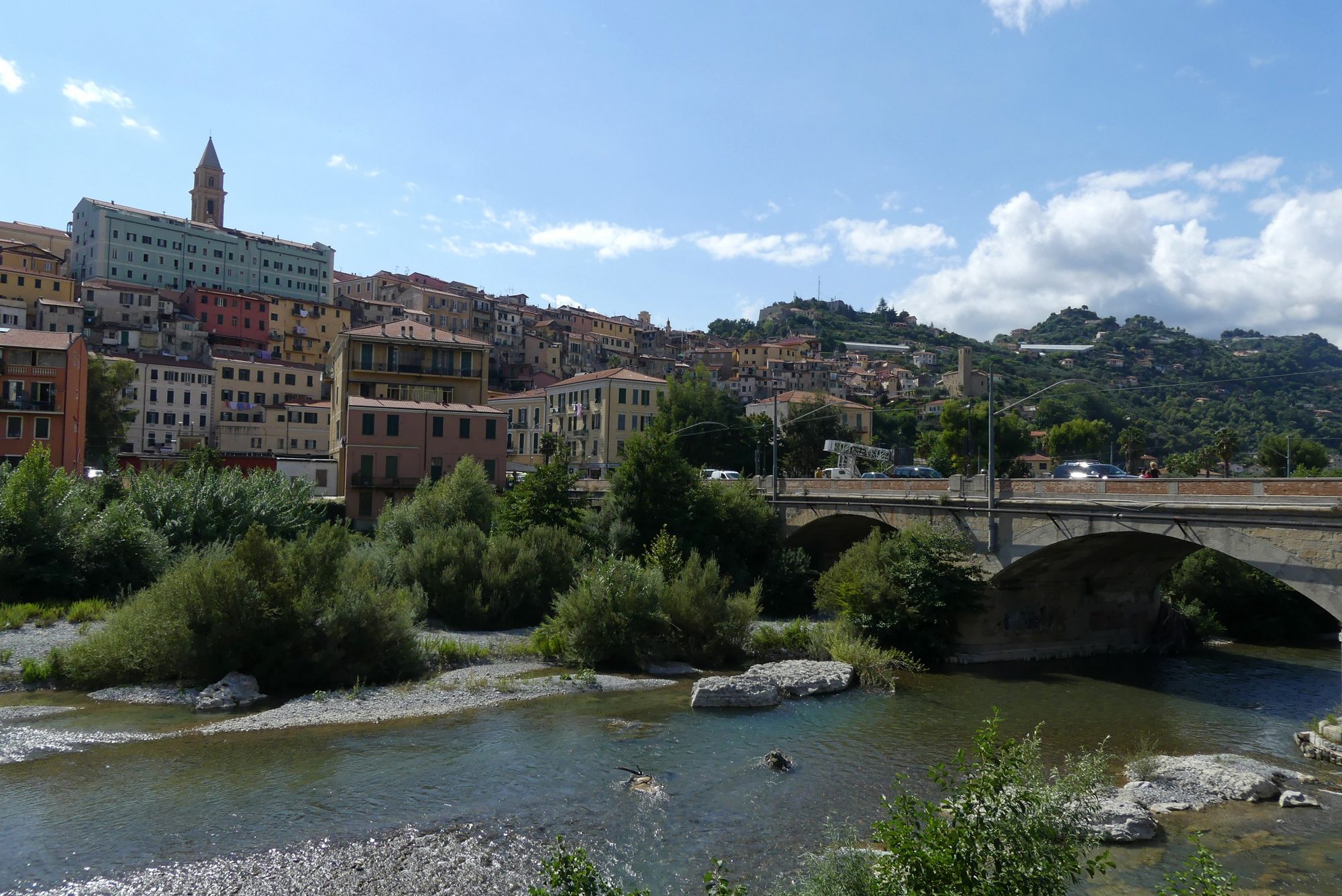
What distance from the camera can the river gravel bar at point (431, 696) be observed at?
23719mm

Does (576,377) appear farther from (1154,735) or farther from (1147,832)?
(1147,832)

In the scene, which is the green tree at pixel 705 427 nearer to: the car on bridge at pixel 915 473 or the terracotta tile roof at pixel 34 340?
the car on bridge at pixel 915 473

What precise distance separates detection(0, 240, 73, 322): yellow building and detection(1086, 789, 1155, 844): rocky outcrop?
4320 inches

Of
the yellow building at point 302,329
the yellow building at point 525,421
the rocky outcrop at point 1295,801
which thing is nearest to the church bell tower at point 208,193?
the yellow building at point 302,329

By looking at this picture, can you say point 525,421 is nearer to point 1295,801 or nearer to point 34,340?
point 34,340

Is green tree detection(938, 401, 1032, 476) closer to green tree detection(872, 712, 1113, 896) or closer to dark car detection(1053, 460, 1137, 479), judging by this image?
dark car detection(1053, 460, 1137, 479)

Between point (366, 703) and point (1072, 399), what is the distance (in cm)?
10613

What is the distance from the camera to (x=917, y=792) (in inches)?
770

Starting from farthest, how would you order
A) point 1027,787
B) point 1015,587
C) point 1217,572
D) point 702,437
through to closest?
1. point 702,437
2. point 1217,572
3. point 1015,587
4. point 1027,787

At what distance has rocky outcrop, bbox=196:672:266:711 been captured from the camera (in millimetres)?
24781

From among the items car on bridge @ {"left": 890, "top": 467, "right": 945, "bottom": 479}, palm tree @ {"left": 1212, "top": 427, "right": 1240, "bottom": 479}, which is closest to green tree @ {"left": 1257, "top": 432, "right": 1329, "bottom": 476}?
palm tree @ {"left": 1212, "top": 427, "right": 1240, "bottom": 479}

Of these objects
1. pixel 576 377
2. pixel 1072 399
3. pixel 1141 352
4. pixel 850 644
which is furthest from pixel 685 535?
pixel 1141 352

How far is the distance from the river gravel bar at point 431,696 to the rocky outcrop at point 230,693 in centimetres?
121

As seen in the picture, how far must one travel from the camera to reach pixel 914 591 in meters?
34.6
